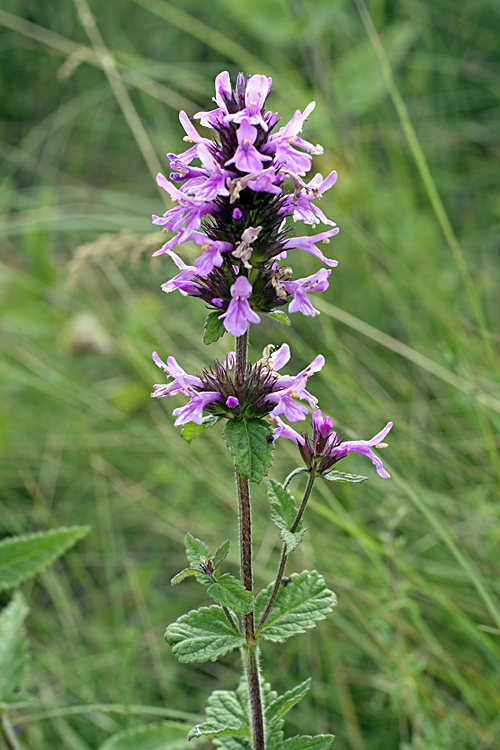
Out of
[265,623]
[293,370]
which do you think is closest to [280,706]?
[265,623]

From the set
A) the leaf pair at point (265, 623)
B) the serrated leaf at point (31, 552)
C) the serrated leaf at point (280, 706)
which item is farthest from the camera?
the serrated leaf at point (31, 552)

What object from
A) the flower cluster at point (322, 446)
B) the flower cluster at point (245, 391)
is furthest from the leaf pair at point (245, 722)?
the flower cluster at point (245, 391)

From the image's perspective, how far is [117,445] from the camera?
2.88 metres

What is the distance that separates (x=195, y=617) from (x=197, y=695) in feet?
4.35

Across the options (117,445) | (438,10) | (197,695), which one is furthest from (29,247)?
A: (438,10)

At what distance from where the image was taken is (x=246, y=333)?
112 centimetres

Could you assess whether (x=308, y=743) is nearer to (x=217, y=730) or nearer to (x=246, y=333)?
(x=217, y=730)

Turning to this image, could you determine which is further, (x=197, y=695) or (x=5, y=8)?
(x=5, y=8)

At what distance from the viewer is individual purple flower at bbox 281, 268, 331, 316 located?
3.53 ft

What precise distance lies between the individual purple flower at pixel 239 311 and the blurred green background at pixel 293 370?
0.84 meters

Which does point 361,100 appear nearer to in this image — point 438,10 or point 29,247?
point 438,10

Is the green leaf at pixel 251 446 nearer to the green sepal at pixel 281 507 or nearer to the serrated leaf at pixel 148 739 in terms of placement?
the green sepal at pixel 281 507

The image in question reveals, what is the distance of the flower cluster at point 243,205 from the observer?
102 cm

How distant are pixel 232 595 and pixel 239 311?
1.52 ft
